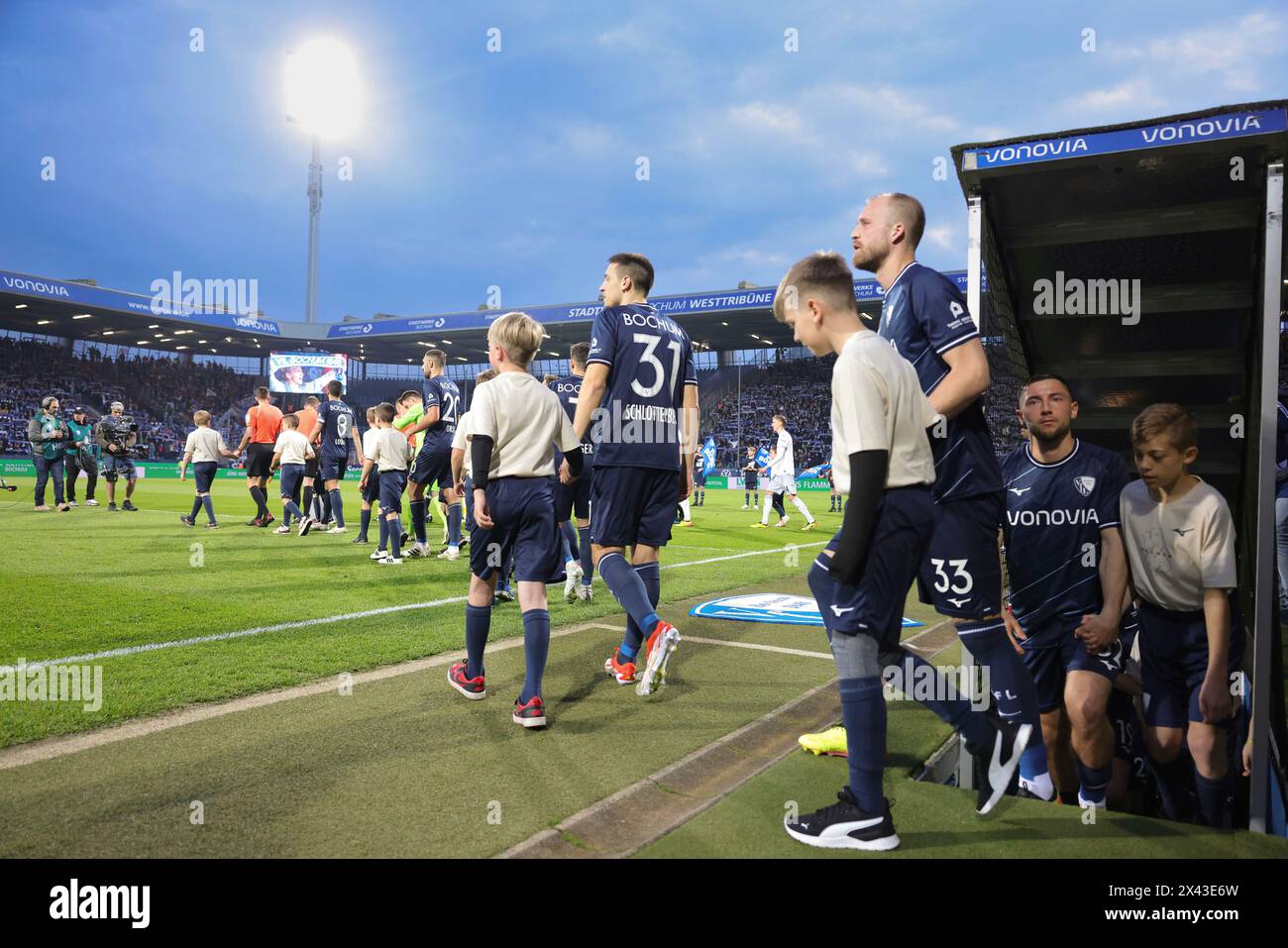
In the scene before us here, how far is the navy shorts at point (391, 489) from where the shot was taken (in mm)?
9773

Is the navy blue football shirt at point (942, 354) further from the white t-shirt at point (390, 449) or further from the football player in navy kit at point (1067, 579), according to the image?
the white t-shirt at point (390, 449)

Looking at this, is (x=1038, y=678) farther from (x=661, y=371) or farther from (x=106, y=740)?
(x=106, y=740)

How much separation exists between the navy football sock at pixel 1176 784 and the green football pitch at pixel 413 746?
1060 mm

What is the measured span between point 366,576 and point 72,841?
5.98m

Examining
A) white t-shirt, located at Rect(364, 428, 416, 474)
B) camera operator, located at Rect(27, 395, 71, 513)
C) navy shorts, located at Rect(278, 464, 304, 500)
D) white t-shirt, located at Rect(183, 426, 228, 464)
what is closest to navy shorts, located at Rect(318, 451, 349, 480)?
navy shorts, located at Rect(278, 464, 304, 500)

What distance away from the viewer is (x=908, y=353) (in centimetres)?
316

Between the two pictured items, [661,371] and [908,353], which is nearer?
[908,353]

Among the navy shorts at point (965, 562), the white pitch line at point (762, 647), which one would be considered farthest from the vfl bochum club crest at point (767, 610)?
the navy shorts at point (965, 562)

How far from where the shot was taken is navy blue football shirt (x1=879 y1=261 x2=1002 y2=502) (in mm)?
2965

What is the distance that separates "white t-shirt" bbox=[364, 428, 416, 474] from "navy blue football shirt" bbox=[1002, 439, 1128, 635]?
8.02 meters

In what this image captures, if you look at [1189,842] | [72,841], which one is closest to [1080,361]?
[1189,842]

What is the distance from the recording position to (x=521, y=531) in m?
3.93

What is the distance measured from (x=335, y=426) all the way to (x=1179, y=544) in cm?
1144

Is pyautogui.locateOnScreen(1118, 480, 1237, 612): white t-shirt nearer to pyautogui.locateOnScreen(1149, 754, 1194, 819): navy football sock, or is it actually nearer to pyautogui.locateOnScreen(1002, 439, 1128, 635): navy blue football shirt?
pyautogui.locateOnScreen(1002, 439, 1128, 635): navy blue football shirt
